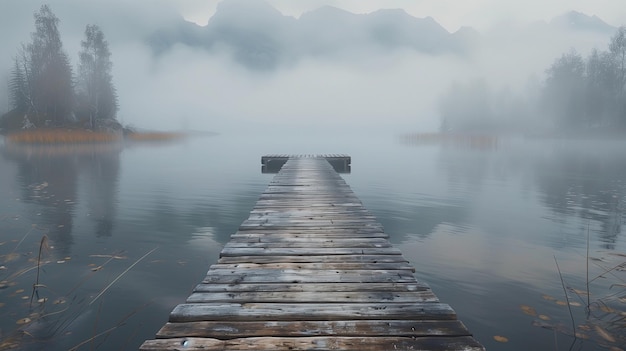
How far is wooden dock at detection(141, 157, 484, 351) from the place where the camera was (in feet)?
10.6

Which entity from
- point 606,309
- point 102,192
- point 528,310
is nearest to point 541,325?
point 528,310

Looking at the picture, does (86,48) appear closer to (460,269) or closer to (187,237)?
(187,237)

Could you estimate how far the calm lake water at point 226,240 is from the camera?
5.44 meters

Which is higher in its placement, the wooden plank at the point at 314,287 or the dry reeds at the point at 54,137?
the dry reeds at the point at 54,137

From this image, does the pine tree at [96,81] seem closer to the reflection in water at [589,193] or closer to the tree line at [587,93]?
the reflection in water at [589,193]

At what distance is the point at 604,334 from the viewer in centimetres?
516

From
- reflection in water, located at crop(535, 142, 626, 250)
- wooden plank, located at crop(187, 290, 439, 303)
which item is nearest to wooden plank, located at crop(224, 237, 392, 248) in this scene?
wooden plank, located at crop(187, 290, 439, 303)

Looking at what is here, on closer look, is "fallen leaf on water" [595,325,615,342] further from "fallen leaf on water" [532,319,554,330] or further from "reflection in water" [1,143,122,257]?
"reflection in water" [1,143,122,257]

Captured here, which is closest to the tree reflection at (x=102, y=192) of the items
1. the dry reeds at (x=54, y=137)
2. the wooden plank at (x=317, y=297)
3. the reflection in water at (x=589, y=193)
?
the wooden plank at (x=317, y=297)

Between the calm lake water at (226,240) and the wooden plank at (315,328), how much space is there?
2141 millimetres

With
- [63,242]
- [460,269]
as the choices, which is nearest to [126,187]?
[63,242]

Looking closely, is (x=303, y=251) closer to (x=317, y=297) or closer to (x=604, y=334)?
(x=317, y=297)

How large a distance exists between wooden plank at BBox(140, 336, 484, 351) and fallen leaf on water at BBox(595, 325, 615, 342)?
10.4 ft

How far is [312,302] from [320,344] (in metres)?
0.78
